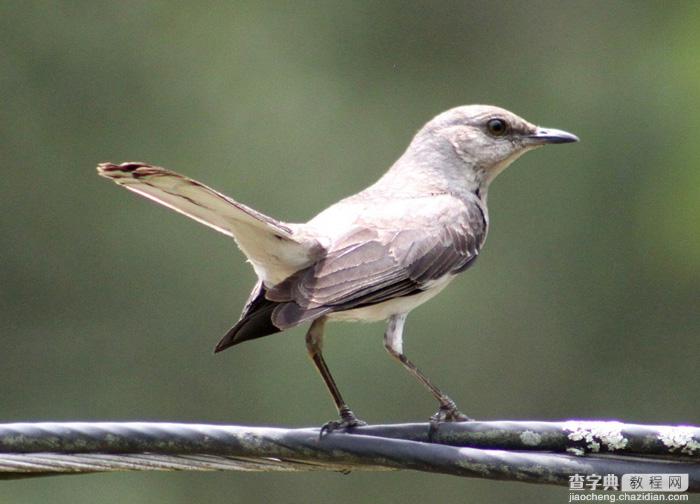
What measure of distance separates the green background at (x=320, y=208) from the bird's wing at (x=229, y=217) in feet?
22.5

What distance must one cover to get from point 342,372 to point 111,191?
3272mm

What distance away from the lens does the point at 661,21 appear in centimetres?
1557

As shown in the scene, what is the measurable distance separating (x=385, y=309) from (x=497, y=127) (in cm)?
156

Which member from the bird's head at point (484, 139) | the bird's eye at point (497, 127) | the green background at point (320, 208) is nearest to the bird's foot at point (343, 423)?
the bird's head at point (484, 139)

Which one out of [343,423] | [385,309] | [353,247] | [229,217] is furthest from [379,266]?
[343,423]

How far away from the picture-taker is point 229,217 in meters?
4.91

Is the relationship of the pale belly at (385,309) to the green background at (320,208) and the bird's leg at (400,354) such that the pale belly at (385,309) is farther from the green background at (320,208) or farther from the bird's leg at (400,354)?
the green background at (320,208)

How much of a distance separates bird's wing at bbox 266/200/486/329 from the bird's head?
63 cm

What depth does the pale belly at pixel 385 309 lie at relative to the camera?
17.5 feet

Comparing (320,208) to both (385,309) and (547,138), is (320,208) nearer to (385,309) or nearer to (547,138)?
(547,138)

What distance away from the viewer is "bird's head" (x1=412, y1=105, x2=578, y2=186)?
6508mm

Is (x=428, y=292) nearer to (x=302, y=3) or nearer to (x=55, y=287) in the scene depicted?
(x=55, y=287)

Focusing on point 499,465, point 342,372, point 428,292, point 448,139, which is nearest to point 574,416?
point 342,372

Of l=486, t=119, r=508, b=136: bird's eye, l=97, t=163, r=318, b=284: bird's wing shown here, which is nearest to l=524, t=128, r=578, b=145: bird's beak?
l=486, t=119, r=508, b=136: bird's eye
